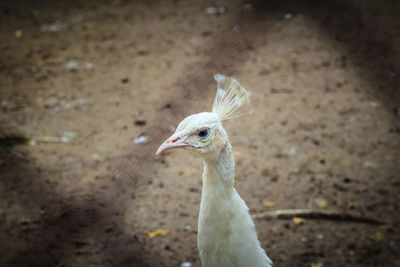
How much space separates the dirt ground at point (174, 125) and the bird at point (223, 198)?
0.33 feet

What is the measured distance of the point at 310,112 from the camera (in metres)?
2.80

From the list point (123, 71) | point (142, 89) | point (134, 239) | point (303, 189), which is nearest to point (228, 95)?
point (134, 239)

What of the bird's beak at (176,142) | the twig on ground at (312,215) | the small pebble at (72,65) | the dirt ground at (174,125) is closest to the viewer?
the bird's beak at (176,142)

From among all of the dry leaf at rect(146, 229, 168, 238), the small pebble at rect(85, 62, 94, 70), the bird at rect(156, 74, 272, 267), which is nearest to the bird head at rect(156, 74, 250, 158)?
the bird at rect(156, 74, 272, 267)

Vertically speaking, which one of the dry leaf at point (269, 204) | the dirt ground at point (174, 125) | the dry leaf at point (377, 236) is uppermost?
the dirt ground at point (174, 125)

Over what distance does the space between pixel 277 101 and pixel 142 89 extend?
100 cm

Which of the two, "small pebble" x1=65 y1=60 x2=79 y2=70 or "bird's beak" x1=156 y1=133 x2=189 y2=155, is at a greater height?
"bird's beak" x1=156 y1=133 x2=189 y2=155

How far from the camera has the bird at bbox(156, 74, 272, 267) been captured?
3.77 ft

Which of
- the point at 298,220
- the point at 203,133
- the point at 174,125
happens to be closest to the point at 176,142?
the point at 203,133

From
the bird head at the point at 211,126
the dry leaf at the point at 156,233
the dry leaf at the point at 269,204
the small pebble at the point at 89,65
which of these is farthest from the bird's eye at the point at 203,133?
the small pebble at the point at 89,65

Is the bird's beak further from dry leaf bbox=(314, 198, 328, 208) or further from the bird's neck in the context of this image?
dry leaf bbox=(314, 198, 328, 208)

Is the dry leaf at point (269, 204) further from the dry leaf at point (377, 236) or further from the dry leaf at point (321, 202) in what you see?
the dry leaf at point (377, 236)

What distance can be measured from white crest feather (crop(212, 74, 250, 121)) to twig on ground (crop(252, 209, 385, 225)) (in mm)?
982

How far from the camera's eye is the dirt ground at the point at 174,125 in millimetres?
1302
